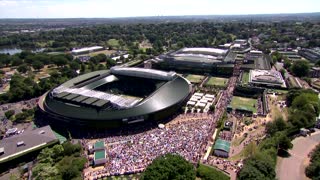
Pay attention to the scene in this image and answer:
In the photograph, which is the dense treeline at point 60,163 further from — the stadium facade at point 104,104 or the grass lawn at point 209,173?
the grass lawn at point 209,173

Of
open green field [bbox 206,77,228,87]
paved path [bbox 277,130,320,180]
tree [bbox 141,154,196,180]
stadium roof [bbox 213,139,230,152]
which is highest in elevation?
tree [bbox 141,154,196,180]

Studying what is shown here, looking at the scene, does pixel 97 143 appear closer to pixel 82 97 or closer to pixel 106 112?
pixel 106 112

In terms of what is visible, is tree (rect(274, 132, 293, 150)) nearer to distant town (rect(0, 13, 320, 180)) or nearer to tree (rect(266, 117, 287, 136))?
distant town (rect(0, 13, 320, 180))

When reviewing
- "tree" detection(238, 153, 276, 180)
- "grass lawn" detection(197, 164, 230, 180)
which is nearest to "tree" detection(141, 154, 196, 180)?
"grass lawn" detection(197, 164, 230, 180)

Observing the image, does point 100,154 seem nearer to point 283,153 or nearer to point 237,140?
point 237,140

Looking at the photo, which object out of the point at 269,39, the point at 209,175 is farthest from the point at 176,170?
→ the point at 269,39
